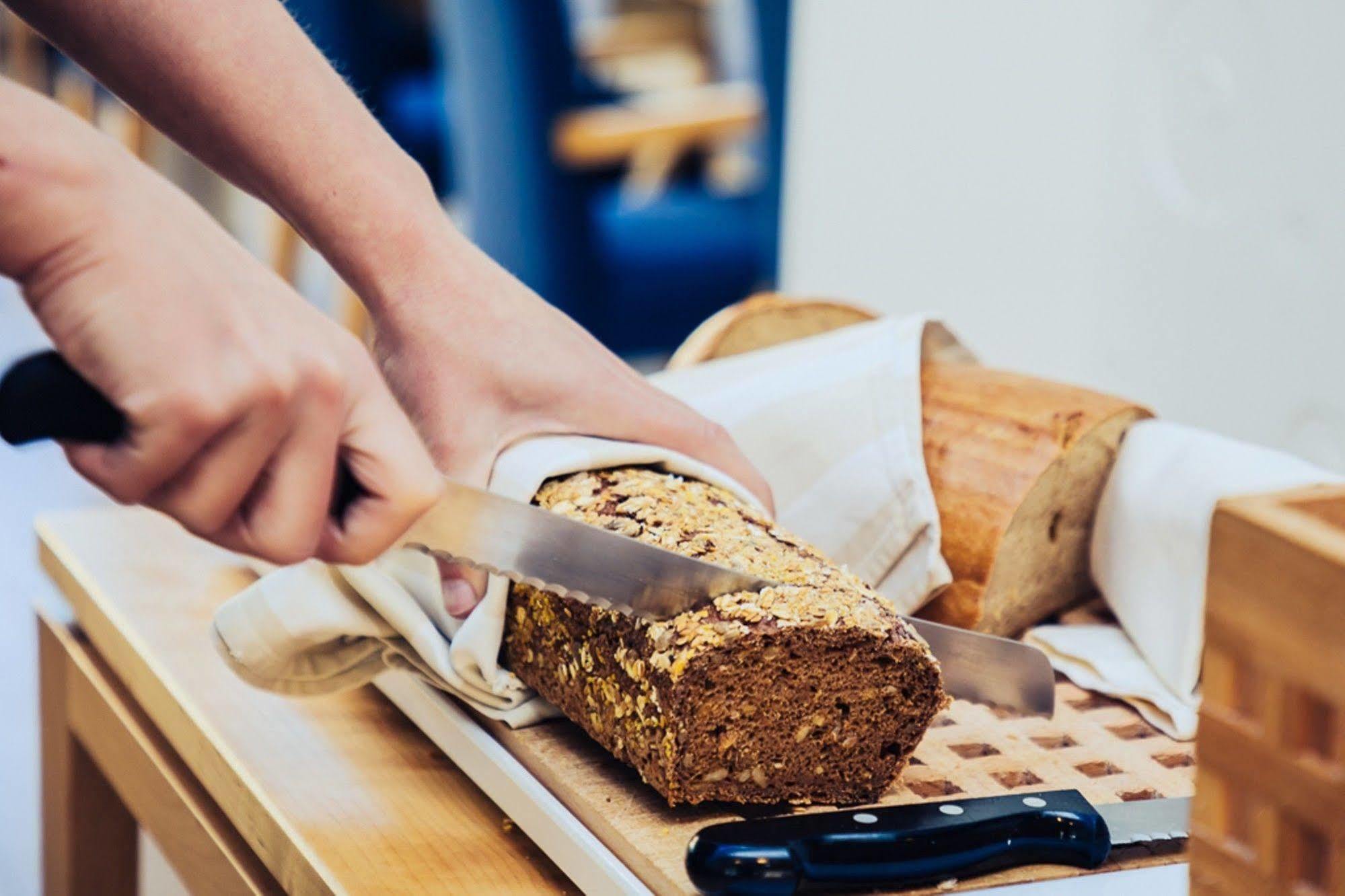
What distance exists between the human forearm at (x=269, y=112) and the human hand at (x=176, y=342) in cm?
42

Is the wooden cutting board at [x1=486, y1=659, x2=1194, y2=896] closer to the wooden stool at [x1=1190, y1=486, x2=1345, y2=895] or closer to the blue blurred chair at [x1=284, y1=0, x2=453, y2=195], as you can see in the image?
the wooden stool at [x1=1190, y1=486, x2=1345, y2=895]

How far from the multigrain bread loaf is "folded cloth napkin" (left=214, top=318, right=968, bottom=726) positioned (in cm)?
2

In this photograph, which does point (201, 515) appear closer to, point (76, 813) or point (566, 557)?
point (566, 557)

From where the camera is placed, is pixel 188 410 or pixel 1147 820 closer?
pixel 188 410

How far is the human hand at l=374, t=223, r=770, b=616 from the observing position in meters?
0.96

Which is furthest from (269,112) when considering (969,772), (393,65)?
(393,65)

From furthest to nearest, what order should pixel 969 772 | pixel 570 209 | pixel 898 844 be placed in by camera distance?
pixel 570 209, pixel 969 772, pixel 898 844

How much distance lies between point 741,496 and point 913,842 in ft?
1.06

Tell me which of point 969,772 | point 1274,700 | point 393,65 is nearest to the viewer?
point 1274,700

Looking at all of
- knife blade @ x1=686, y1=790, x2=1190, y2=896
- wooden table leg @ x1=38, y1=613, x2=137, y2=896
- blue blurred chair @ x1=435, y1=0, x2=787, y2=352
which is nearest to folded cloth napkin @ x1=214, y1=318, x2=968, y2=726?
knife blade @ x1=686, y1=790, x2=1190, y2=896

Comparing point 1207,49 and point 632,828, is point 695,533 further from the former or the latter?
point 1207,49

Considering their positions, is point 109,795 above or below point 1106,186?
below

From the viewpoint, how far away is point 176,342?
508mm

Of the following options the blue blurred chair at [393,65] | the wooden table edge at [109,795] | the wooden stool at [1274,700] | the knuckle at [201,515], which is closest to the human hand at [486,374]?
the wooden table edge at [109,795]
